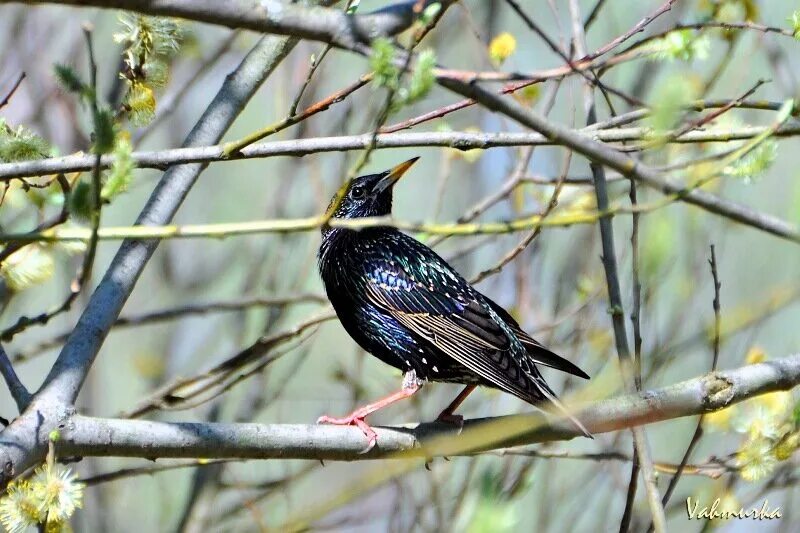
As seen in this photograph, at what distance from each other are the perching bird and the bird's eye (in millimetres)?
331

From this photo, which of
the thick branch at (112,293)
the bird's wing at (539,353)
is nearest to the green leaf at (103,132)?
the thick branch at (112,293)

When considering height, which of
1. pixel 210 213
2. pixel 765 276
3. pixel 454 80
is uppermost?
pixel 210 213

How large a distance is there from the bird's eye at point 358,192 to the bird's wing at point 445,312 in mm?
632

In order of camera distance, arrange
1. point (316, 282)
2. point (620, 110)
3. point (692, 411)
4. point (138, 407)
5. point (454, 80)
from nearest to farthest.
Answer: point (454, 80), point (692, 411), point (138, 407), point (620, 110), point (316, 282)

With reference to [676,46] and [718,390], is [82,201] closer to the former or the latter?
[676,46]

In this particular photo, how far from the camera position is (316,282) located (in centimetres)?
884

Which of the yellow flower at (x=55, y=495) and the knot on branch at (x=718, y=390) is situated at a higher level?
the knot on branch at (x=718, y=390)

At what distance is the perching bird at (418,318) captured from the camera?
433cm

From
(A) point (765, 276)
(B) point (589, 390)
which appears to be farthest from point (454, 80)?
(A) point (765, 276)

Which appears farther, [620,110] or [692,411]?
[620,110]

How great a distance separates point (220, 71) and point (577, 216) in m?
6.27

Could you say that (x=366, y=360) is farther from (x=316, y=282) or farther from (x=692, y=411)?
(x=692, y=411)

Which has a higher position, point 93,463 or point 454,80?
point 93,463

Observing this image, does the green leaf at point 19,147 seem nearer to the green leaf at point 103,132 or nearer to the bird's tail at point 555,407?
the green leaf at point 103,132
